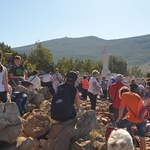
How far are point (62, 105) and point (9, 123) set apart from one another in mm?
1179

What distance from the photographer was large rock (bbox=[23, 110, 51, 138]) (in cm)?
647

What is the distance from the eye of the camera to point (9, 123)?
577 cm

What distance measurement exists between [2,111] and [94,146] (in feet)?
5.90

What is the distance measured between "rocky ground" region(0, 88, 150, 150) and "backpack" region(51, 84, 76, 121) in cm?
17

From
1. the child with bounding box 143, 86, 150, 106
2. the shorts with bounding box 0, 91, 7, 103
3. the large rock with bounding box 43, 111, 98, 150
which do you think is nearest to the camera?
the large rock with bounding box 43, 111, 98, 150

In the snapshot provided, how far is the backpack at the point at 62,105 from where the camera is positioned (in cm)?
643

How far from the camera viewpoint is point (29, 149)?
5785mm

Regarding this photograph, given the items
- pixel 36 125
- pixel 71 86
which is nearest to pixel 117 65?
pixel 71 86

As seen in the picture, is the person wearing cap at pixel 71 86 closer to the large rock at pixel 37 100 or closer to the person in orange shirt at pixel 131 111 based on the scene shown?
the person in orange shirt at pixel 131 111

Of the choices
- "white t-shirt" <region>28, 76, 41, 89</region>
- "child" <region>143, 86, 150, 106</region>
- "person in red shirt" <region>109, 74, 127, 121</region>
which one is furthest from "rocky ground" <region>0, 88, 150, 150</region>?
"white t-shirt" <region>28, 76, 41, 89</region>

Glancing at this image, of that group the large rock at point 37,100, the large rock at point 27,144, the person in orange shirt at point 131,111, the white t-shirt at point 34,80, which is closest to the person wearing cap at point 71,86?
the person in orange shirt at point 131,111

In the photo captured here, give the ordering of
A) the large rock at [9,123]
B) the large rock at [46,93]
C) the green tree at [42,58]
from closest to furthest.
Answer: the large rock at [9,123] < the large rock at [46,93] < the green tree at [42,58]

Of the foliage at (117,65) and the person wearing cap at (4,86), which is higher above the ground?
the person wearing cap at (4,86)

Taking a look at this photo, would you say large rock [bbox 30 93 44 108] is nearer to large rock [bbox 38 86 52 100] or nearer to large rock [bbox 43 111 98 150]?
large rock [bbox 38 86 52 100]
